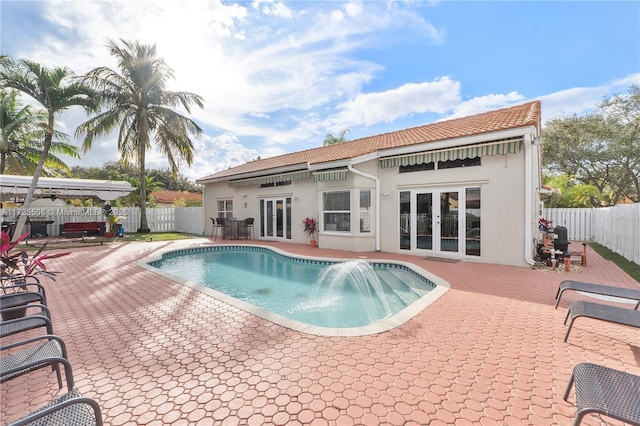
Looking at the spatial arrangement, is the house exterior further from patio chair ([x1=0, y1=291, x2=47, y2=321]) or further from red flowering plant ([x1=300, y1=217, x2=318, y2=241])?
patio chair ([x1=0, y1=291, x2=47, y2=321])

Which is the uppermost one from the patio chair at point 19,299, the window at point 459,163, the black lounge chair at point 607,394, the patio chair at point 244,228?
the window at point 459,163

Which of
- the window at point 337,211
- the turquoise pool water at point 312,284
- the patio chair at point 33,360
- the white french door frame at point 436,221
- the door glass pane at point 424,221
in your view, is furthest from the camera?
the window at point 337,211

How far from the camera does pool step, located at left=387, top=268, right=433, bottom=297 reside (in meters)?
8.40

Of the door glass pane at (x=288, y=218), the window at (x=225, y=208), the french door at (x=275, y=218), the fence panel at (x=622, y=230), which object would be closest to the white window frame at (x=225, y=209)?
the window at (x=225, y=208)

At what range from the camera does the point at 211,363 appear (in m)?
4.05

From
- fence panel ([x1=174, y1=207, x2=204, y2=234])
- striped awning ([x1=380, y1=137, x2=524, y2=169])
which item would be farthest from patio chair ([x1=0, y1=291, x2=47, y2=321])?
fence panel ([x1=174, y1=207, x2=204, y2=234])

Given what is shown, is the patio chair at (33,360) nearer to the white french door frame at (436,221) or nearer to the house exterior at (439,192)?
the house exterior at (439,192)

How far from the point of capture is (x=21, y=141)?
73.2 feet

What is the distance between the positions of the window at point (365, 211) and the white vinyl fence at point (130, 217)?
16.8 metres

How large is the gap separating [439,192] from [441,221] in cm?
130

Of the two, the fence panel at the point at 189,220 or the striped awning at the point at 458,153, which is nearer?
the striped awning at the point at 458,153

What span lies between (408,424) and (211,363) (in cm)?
280

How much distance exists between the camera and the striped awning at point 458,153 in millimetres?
10188

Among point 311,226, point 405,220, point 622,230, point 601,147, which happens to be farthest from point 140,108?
point 601,147
